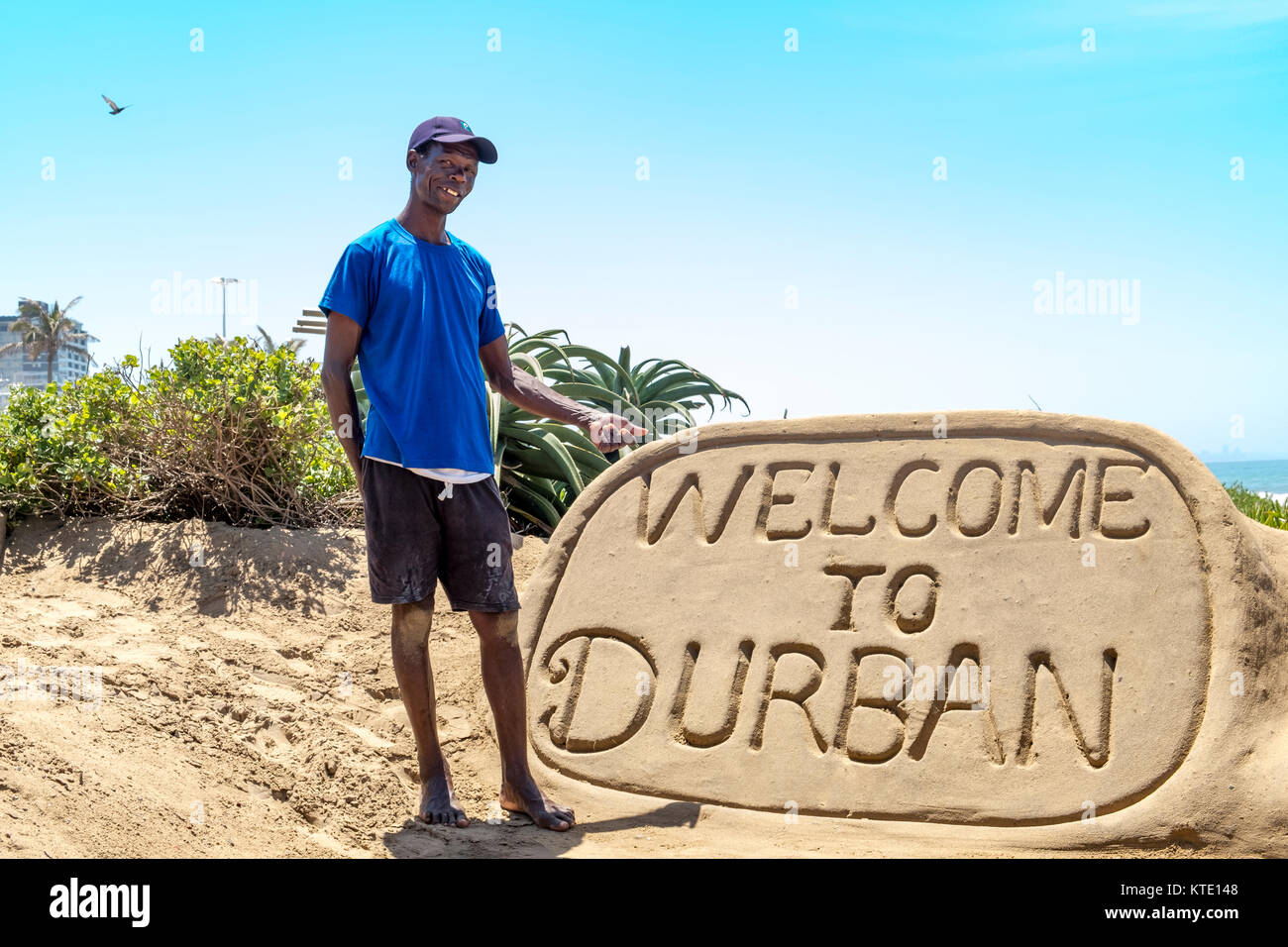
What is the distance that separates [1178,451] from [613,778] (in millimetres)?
2250

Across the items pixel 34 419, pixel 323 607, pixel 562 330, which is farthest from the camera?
pixel 562 330

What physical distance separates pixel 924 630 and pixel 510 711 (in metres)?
1.42

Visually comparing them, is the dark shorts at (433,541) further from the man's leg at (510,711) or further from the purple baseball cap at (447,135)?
the purple baseball cap at (447,135)

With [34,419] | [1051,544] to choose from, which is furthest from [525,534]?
[1051,544]

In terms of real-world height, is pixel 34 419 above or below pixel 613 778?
above

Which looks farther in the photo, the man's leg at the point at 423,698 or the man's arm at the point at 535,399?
the man's arm at the point at 535,399

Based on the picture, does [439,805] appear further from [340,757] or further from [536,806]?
[340,757]

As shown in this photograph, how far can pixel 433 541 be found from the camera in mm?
3062

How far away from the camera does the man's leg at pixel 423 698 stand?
10.1 feet

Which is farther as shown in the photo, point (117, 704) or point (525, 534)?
point (525, 534)

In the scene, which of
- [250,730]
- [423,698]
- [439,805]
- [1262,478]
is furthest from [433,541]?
[1262,478]

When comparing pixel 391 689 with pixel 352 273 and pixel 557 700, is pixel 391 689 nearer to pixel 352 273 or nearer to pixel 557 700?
pixel 557 700

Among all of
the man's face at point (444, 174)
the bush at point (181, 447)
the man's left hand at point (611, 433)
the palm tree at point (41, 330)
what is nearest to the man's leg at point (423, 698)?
the man's left hand at point (611, 433)

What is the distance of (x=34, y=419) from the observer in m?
5.15
